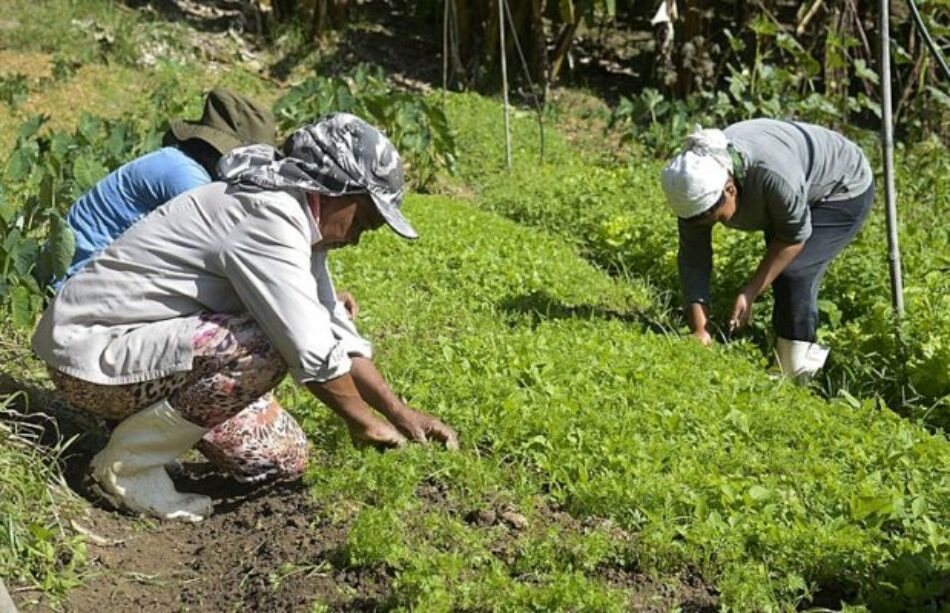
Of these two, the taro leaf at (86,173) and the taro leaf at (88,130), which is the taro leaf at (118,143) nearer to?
the taro leaf at (88,130)

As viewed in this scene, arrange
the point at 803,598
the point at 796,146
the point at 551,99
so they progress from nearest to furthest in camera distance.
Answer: the point at 803,598
the point at 796,146
the point at 551,99

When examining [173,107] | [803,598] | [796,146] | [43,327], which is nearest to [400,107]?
[173,107]

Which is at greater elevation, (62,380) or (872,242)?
(62,380)

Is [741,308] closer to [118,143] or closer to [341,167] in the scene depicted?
[341,167]

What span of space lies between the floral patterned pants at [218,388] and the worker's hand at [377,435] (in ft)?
0.91

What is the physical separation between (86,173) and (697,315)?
2.84 metres

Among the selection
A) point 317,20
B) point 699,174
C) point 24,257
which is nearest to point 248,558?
point 24,257

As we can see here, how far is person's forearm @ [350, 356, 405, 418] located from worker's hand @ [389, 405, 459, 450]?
0.03 meters

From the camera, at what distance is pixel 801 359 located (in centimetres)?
554

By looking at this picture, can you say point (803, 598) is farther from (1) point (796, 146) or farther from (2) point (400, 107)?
(2) point (400, 107)

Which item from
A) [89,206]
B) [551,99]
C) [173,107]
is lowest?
[551,99]

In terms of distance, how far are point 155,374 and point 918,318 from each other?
3346 mm

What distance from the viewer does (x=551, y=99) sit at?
39.0 feet

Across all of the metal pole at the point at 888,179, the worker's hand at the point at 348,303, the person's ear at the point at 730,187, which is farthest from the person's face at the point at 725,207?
the worker's hand at the point at 348,303
